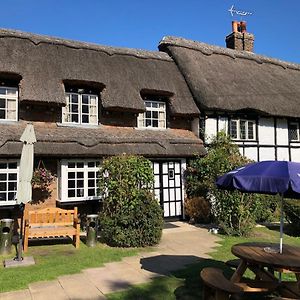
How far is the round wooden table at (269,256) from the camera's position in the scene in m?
4.85

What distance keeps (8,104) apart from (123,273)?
7.59 meters

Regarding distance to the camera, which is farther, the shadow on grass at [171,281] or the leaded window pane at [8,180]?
the leaded window pane at [8,180]

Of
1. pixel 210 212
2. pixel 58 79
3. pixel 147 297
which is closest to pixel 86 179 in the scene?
pixel 58 79

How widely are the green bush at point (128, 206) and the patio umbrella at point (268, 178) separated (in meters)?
4.31

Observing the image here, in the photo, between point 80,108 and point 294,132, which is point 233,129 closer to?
point 294,132

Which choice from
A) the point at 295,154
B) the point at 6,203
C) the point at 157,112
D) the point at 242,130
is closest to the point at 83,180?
the point at 6,203

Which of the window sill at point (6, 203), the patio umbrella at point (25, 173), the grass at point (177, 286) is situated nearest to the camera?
the grass at point (177, 286)

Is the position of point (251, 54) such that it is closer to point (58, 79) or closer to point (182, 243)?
point (58, 79)

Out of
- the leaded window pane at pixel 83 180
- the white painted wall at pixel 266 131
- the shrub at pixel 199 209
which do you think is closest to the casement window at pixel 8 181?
the leaded window pane at pixel 83 180

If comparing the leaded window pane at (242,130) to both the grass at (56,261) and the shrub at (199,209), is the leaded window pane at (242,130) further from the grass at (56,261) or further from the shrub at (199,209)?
the grass at (56,261)

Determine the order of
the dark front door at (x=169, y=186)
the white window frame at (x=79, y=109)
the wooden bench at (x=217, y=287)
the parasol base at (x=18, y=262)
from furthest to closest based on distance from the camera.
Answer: the dark front door at (x=169, y=186) < the white window frame at (x=79, y=109) < the parasol base at (x=18, y=262) < the wooden bench at (x=217, y=287)

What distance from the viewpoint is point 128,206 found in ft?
31.5

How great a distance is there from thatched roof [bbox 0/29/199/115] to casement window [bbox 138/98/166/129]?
1.80 feet

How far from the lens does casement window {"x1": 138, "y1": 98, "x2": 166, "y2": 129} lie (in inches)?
561
